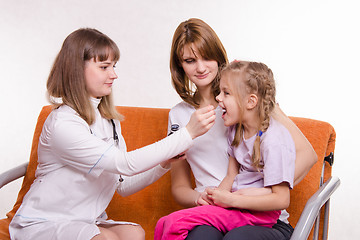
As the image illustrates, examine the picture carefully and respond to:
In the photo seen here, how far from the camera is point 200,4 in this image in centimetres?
284

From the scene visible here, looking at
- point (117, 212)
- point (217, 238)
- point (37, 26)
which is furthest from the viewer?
point (37, 26)

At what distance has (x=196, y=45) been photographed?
183cm

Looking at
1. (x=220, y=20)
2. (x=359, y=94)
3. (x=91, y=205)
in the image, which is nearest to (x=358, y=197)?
(x=359, y=94)

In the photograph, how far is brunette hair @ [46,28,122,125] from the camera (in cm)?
170

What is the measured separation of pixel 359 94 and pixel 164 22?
124 cm

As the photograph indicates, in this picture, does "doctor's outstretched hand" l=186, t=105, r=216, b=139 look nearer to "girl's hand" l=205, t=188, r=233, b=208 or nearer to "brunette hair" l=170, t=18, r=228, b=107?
"girl's hand" l=205, t=188, r=233, b=208

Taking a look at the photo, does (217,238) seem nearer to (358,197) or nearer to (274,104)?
(274,104)

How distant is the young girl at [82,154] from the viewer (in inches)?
62.6

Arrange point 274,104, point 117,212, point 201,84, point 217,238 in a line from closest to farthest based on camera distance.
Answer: point 217,238
point 274,104
point 201,84
point 117,212

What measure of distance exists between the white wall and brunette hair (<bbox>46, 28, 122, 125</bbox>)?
1.16 m

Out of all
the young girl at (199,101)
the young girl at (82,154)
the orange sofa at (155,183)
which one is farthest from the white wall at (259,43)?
the young girl at (82,154)

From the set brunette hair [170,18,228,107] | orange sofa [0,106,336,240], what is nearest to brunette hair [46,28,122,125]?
brunette hair [170,18,228,107]

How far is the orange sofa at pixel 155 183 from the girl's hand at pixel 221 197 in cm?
48

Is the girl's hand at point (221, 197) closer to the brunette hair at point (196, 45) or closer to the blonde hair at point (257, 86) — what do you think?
the blonde hair at point (257, 86)
